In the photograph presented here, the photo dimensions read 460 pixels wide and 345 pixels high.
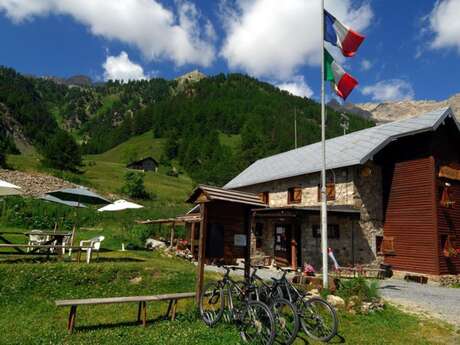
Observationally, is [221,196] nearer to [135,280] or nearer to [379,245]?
[135,280]

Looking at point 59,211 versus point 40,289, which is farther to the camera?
point 59,211

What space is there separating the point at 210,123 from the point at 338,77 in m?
103

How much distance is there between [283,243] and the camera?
22.4 m

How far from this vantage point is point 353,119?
11744 centimetres

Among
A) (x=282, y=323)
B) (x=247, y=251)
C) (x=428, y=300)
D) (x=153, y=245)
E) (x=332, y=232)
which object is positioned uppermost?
(x=332, y=232)

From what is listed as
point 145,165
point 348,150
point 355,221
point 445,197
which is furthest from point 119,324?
point 145,165

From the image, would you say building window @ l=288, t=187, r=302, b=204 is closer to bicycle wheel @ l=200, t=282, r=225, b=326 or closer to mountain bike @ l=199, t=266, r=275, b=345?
bicycle wheel @ l=200, t=282, r=225, b=326

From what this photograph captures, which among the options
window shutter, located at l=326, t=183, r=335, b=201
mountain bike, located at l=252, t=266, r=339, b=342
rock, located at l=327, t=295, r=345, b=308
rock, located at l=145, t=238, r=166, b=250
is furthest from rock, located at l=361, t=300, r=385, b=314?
rock, located at l=145, t=238, r=166, b=250

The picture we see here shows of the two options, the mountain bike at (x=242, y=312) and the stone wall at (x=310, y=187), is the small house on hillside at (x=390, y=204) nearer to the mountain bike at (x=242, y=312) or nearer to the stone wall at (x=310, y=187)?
the stone wall at (x=310, y=187)

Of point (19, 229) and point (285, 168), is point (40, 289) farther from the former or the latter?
point (285, 168)

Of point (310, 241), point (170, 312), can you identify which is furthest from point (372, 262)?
point (170, 312)

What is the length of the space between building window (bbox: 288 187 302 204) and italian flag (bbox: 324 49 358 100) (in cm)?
1163

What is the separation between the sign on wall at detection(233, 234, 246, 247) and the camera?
29.1 feet

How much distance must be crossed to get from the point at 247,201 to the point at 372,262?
44.4 feet
